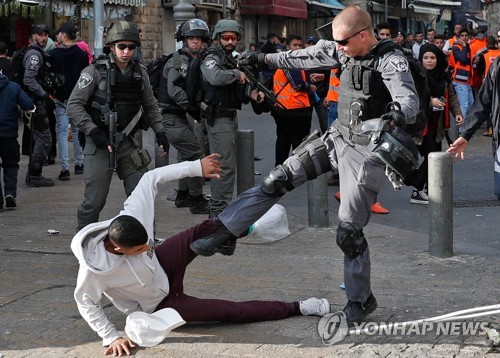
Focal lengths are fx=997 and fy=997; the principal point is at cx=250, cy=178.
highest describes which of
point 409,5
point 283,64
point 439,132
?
point 409,5

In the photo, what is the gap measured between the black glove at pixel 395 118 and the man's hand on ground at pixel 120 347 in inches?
71.1

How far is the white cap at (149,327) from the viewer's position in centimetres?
512

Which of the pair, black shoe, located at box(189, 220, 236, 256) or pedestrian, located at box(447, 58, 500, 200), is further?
pedestrian, located at box(447, 58, 500, 200)

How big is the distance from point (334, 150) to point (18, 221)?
15.0 ft

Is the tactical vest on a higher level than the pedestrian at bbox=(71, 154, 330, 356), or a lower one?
→ higher

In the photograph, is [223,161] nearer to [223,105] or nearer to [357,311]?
[223,105]

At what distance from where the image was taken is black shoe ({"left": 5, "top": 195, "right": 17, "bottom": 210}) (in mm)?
10031

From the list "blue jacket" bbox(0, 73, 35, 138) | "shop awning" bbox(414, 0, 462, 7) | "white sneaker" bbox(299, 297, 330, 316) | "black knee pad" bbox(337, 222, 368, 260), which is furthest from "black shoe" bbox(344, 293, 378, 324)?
"shop awning" bbox(414, 0, 462, 7)

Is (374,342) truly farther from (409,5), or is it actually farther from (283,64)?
(409,5)

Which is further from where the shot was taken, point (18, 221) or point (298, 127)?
point (298, 127)

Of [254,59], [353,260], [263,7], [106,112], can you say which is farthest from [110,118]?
[263,7]

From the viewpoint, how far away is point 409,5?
4331cm

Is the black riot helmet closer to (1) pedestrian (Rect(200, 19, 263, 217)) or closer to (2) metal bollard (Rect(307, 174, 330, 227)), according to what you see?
(1) pedestrian (Rect(200, 19, 263, 217))

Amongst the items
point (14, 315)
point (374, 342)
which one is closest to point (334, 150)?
point (374, 342)
